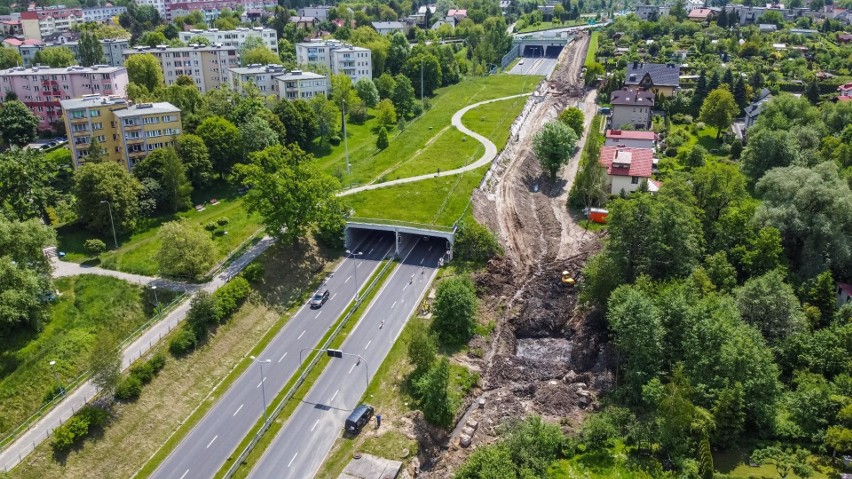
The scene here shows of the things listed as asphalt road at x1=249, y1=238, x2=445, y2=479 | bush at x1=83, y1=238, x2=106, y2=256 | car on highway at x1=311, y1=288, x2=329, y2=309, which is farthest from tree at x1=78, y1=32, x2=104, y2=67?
asphalt road at x1=249, y1=238, x2=445, y2=479

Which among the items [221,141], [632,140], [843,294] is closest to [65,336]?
[221,141]

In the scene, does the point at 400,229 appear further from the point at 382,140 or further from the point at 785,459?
the point at 785,459

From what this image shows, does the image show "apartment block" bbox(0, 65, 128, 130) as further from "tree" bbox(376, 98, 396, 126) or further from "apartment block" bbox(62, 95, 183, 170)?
"tree" bbox(376, 98, 396, 126)

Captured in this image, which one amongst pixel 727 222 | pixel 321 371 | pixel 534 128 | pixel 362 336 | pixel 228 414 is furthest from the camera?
pixel 534 128

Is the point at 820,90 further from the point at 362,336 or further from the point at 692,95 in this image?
the point at 362,336

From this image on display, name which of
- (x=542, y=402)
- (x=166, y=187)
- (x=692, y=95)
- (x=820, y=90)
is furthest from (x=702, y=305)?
(x=820, y=90)

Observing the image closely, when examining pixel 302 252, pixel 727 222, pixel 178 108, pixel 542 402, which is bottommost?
pixel 542 402
